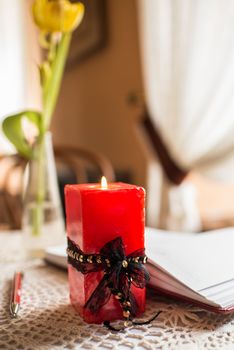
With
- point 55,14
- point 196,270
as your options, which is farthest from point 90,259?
point 55,14

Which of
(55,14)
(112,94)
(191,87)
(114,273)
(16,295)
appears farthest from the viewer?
(112,94)

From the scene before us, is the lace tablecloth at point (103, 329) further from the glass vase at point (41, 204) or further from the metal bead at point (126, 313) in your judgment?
the glass vase at point (41, 204)

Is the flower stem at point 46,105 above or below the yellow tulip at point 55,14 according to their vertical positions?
below

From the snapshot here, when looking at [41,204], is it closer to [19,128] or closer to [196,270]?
[19,128]

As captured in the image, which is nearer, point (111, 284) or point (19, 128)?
point (111, 284)

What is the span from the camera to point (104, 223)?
0.43 m

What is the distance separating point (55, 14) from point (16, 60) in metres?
2.44

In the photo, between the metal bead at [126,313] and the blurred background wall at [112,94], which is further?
the blurred background wall at [112,94]

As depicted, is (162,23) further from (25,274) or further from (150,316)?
(150,316)

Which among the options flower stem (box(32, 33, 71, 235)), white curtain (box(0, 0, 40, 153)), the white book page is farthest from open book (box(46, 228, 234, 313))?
white curtain (box(0, 0, 40, 153))

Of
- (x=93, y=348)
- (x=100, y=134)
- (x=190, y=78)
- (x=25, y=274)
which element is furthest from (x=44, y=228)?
(x=100, y=134)

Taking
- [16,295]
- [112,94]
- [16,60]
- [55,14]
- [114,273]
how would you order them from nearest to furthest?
[114,273]
[16,295]
[55,14]
[112,94]
[16,60]

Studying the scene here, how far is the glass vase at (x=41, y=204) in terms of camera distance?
75 centimetres

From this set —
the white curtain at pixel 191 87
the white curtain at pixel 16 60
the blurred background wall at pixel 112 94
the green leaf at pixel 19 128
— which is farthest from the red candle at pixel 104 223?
the white curtain at pixel 16 60
